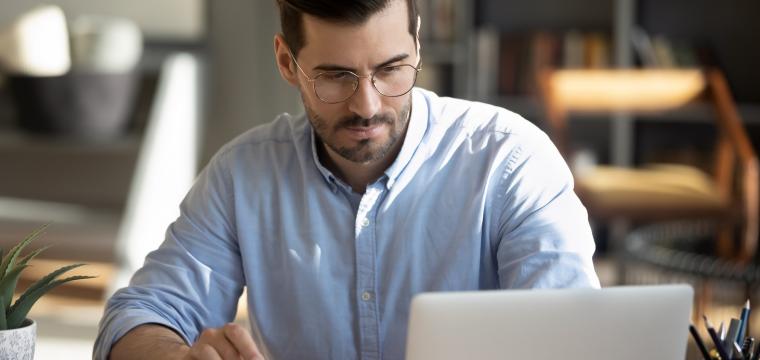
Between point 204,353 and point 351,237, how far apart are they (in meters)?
0.42

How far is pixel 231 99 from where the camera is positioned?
3.52 meters

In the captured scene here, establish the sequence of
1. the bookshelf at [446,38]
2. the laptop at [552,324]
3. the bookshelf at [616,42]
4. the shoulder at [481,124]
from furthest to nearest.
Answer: the bookshelf at [446,38]
the bookshelf at [616,42]
the shoulder at [481,124]
the laptop at [552,324]

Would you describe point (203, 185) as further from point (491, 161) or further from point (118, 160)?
point (118, 160)

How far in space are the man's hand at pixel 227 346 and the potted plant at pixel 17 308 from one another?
16cm

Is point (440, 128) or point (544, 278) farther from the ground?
point (440, 128)

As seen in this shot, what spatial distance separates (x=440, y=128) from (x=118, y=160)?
2.14 meters

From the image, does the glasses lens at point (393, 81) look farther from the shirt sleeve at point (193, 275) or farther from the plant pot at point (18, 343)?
the plant pot at point (18, 343)

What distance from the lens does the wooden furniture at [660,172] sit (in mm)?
3928

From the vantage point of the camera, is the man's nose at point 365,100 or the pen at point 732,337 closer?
the pen at point 732,337

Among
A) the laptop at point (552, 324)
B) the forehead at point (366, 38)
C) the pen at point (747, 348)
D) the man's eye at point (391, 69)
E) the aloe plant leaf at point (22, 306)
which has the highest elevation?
the forehead at point (366, 38)

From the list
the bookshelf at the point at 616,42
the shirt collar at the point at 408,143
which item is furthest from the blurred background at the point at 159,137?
the shirt collar at the point at 408,143

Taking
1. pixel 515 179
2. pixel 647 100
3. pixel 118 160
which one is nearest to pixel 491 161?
pixel 515 179

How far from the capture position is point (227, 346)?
134cm

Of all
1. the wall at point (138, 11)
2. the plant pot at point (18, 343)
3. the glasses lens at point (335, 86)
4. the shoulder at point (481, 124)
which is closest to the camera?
the plant pot at point (18, 343)
